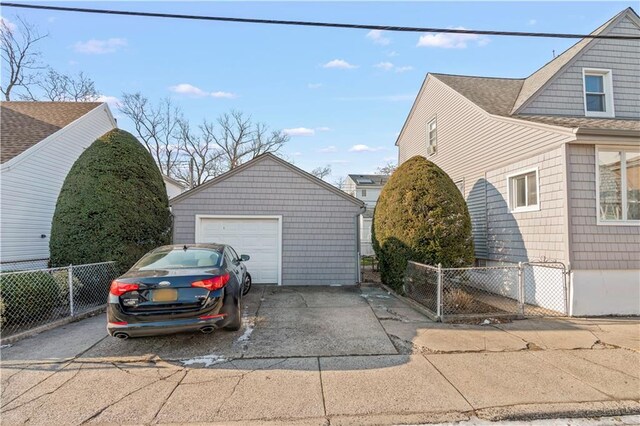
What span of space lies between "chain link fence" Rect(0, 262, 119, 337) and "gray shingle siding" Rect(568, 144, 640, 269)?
9.95m

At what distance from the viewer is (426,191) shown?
26.9 feet

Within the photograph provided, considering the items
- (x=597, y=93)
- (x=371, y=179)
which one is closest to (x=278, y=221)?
(x=597, y=93)

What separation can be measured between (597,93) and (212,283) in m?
11.1

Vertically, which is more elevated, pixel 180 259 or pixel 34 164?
pixel 34 164

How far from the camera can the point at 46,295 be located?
19.8ft

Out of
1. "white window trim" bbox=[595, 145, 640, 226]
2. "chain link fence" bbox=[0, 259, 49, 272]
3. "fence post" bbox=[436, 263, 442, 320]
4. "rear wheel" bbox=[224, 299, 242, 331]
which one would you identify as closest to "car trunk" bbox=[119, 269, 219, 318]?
"rear wheel" bbox=[224, 299, 242, 331]

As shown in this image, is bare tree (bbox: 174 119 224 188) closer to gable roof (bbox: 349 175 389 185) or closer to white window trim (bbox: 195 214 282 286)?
gable roof (bbox: 349 175 389 185)

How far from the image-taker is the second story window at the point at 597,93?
30.0 ft

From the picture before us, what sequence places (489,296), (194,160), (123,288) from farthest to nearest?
(194,160) → (489,296) → (123,288)

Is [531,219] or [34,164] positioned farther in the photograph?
[34,164]

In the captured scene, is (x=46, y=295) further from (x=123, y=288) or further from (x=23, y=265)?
(x=23, y=265)

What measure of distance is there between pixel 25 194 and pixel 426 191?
40.0 ft

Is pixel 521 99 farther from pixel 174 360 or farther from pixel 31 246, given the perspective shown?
pixel 31 246

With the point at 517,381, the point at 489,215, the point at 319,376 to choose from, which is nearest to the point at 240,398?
the point at 319,376
